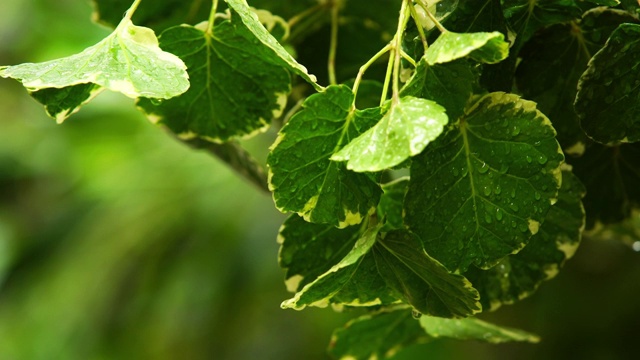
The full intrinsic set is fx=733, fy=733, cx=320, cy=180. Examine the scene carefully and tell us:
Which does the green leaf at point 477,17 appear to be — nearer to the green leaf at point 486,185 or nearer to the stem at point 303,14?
the green leaf at point 486,185

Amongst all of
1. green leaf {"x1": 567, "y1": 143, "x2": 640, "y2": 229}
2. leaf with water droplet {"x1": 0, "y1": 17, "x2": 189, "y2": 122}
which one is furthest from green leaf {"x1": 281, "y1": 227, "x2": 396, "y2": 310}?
green leaf {"x1": 567, "y1": 143, "x2": 640, "y2": 229}

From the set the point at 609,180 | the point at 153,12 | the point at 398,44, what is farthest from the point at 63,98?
the point at 609,180

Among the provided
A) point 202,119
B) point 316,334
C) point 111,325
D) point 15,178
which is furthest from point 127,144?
point 202,119

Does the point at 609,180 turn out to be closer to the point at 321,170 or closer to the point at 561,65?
the point at 561,65

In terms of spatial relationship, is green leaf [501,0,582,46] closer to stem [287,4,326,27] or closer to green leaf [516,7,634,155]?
green leaf [516,7,634,155]

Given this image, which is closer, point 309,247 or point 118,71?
point 118,71

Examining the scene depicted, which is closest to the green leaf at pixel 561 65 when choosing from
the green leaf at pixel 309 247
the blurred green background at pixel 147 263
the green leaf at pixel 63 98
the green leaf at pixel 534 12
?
the green leaf at pixel 534 12

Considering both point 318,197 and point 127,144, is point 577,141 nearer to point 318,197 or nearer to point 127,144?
point 318,197
